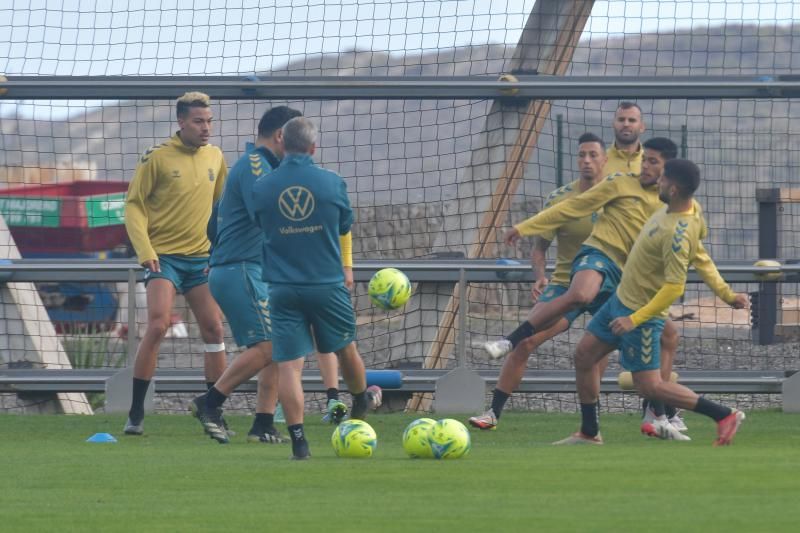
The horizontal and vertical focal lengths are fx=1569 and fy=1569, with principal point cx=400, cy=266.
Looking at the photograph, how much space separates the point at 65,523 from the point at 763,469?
320 cm

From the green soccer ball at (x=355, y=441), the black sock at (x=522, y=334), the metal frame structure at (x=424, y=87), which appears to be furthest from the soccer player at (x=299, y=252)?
the metal frame structure at (x=424, y=87)

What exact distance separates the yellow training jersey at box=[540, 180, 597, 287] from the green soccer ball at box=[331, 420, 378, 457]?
2774mm

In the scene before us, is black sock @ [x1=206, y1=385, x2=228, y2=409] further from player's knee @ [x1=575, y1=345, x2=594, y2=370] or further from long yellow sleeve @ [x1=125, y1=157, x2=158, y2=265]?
player's knee @ [x1=575, y1=345, x2=594, y2=370]

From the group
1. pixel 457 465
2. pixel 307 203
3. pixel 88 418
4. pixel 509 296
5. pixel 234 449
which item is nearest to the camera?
pixel 457 465

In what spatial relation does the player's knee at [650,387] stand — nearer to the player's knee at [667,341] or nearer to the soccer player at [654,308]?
the soccer player at [654,308]

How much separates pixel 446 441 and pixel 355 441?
0.52 metres

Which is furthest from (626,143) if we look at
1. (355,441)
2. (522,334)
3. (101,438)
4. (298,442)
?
(101,438)

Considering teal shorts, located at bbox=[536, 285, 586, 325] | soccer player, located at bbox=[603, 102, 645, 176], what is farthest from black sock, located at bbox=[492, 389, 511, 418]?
soccer player, located at bbox=[603, 102, 645, 176]

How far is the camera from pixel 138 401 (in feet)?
33.7

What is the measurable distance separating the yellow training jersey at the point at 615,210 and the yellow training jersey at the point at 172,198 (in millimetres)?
2186

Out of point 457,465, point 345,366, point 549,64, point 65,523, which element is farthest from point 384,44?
point 65,523

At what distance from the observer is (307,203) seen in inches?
319

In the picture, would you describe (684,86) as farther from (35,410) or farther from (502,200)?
(35,410)

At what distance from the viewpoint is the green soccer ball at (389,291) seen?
1038 centimetres
